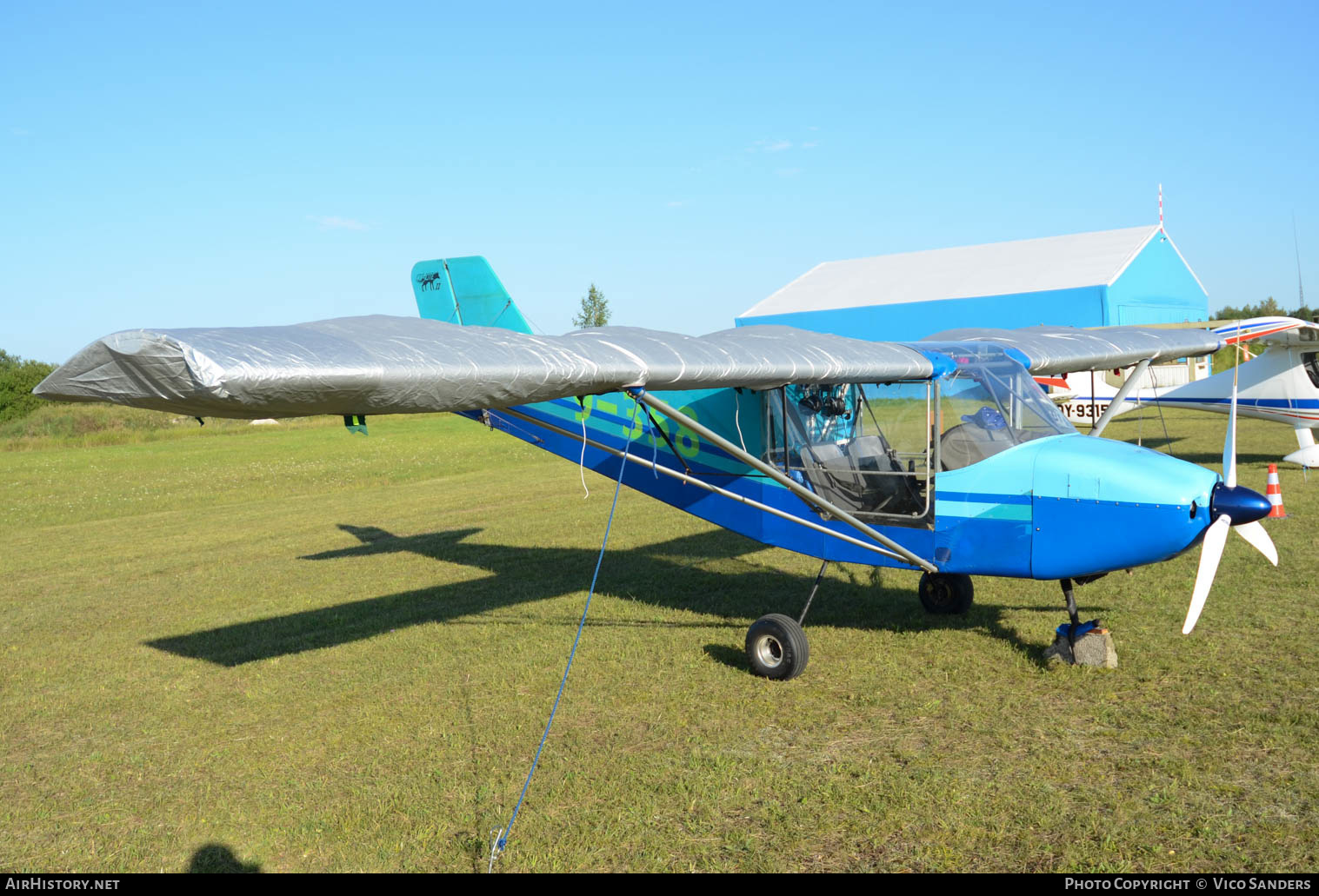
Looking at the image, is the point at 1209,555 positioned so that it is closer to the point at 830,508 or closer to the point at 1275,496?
the point at 830,508

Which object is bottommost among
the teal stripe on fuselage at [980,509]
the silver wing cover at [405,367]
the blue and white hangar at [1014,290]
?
the teal stripe on fuselage at [980,509]

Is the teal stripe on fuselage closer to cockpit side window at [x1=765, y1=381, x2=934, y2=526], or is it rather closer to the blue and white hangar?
cockpit side window at [x1=765, y1=381, x2=934, y2=526]

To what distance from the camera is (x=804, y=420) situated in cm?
723

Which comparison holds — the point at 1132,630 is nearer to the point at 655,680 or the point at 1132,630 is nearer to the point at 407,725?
the point at 655,680

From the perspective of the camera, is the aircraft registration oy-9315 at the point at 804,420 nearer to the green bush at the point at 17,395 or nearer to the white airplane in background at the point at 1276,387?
the white airplane in background at the point at 1276,387

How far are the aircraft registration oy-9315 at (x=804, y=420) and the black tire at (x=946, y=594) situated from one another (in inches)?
0.6

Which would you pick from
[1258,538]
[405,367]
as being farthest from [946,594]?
[405,367]

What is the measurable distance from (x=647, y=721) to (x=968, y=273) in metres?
32.5

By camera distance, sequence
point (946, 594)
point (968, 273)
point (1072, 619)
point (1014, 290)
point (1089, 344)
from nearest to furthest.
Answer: point (1072, 619) → point (946, 594) → point (1089, 344) → point (1014, 290) → point (968, 273)

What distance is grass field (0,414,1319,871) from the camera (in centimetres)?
439

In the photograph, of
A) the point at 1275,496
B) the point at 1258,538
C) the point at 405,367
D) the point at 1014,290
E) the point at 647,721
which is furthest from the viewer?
the point at 1014,290

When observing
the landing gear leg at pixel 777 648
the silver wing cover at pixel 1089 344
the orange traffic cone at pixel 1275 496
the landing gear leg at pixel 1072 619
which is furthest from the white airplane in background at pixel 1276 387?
the landing gear leg at pixel 777 648

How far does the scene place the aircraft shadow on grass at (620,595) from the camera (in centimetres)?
792

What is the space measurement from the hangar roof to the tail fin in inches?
1033
